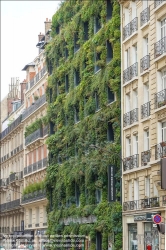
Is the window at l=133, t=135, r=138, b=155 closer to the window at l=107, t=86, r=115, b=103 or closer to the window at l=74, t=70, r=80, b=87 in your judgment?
the window at l=107, t=86, r=115, b=103

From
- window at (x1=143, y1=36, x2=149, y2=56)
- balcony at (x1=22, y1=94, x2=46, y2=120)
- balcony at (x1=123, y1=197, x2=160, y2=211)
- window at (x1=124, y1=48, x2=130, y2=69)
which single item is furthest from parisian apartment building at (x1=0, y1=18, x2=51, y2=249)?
window at (x1=143, y1=36, x2=149, y2=56)

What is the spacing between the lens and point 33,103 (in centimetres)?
10050

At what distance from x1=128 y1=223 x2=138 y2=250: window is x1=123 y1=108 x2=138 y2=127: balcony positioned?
7187 millimetres

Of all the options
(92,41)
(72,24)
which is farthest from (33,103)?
(92,41)

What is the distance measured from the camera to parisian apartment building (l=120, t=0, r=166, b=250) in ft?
179

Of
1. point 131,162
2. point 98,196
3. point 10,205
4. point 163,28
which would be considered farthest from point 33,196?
point 163,28

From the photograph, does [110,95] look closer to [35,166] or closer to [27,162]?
[35,166]

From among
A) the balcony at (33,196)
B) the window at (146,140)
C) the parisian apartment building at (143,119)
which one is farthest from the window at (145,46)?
the balcony at (33,196)

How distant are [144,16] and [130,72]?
4.46 m

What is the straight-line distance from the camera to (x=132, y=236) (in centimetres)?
6069

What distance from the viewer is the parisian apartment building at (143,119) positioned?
54688 millimetres

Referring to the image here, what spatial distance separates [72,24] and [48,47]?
9.60 meters

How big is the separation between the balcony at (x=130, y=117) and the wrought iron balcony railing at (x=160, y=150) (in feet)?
17.9

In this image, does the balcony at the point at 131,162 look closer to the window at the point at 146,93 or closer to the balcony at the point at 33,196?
the window at the point at 146,93
